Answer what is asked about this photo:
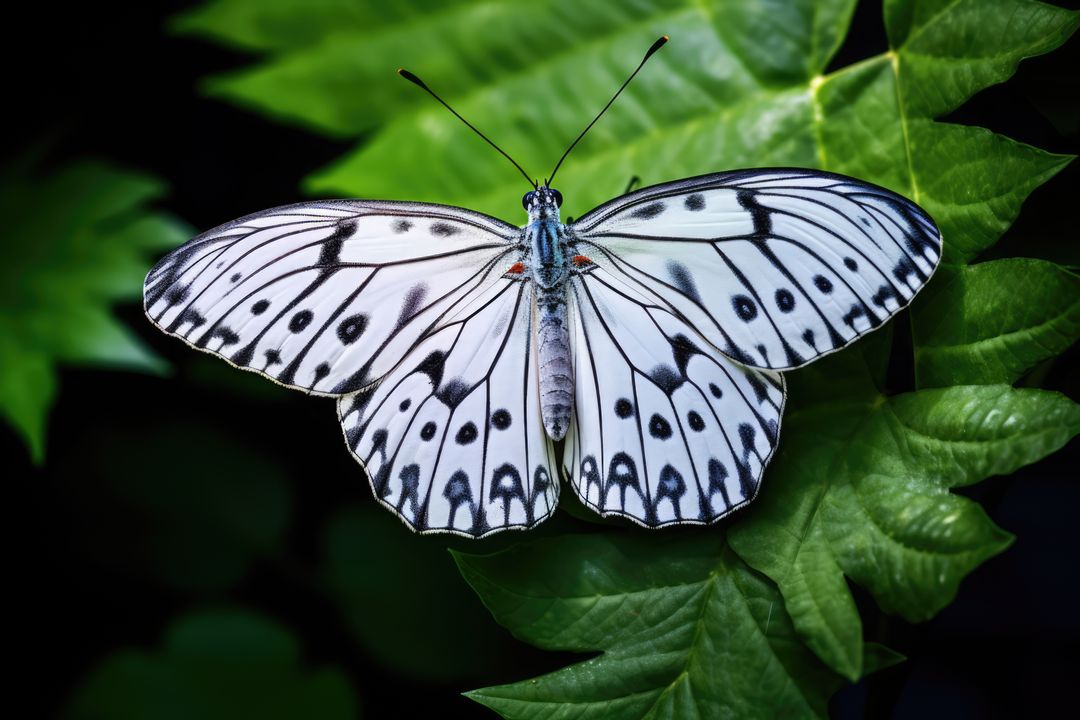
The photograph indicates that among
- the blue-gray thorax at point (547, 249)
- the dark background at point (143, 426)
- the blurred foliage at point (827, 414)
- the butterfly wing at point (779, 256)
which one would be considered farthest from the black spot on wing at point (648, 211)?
the dark background at point (143, 426)

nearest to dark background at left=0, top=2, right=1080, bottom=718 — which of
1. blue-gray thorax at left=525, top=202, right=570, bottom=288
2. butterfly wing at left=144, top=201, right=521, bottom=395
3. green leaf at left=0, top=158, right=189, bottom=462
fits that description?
green leaf at left=0, top=158, right=189, bottom=462

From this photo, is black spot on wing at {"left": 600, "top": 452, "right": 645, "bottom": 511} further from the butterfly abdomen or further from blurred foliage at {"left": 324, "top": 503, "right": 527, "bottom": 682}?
blurred foliage at {"left": 324, "top": 503, "right": 527, "bottom": 682}

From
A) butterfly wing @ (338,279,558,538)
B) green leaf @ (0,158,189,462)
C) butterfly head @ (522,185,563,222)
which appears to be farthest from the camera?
green leaf @ (0,158,189,462)

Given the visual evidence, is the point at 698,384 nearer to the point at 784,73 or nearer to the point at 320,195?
the point at 784,73

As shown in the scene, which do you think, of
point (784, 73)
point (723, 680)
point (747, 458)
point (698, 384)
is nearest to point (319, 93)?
point (784, 73)

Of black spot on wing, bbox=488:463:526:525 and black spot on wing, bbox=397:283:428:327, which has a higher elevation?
black spot on wing, bbox=397:283:428:327

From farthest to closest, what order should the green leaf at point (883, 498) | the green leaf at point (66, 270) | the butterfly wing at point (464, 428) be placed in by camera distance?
the green leaf at point (66, 270)
the butterfly wing at point (464, 428)
the green leaf at point (883, 498)

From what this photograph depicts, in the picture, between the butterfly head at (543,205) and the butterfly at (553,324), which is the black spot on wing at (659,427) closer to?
the butterfly at (553,324)
